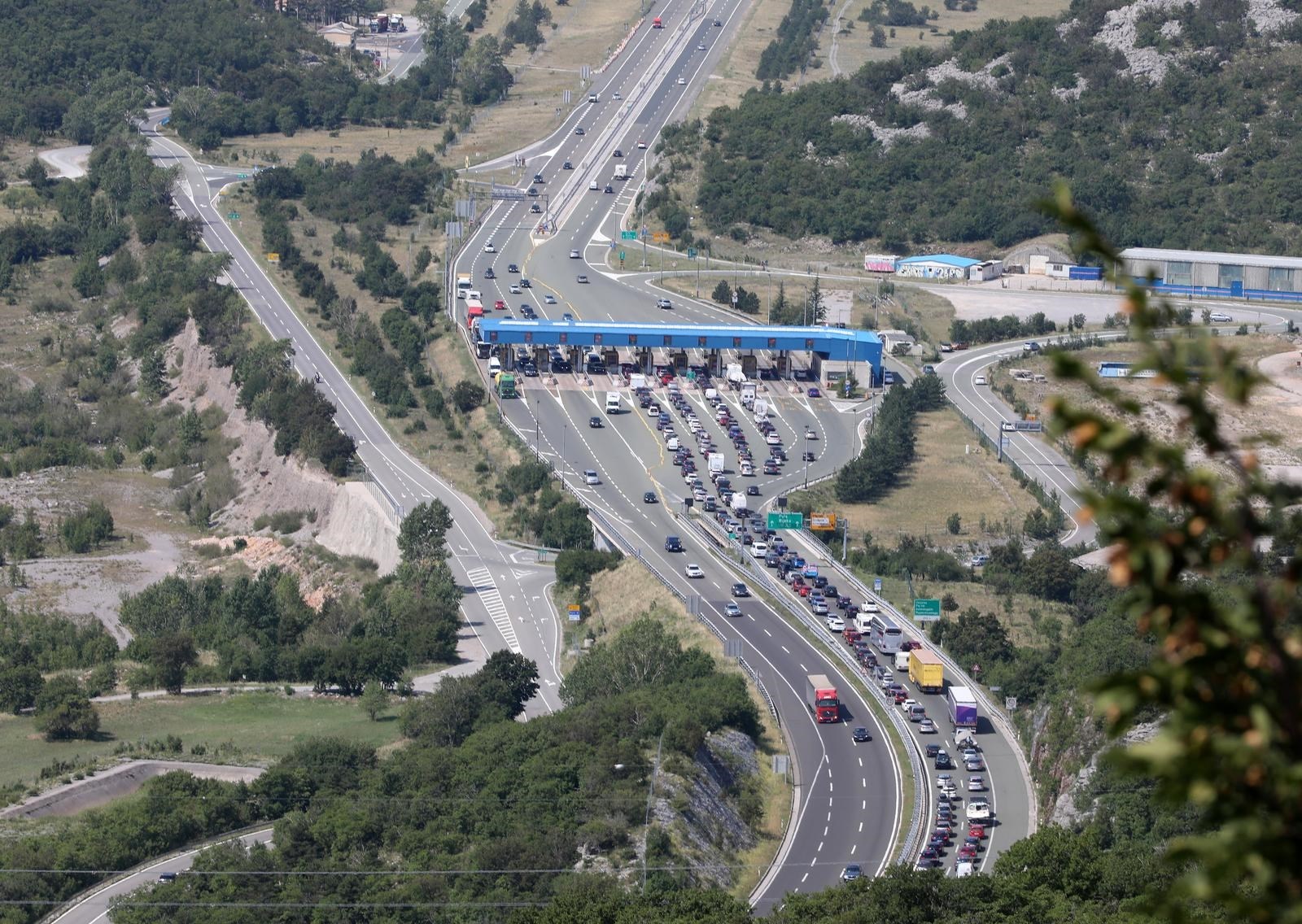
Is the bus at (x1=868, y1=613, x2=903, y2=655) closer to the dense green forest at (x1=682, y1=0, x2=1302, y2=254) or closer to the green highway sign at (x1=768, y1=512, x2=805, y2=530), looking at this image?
the green highway sign at (x1=768, y1=512, x2=805, y2=530)

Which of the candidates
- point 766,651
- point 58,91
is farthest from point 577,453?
point 58,91

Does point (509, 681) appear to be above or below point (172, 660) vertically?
above

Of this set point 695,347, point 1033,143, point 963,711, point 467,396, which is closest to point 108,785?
point 963,711

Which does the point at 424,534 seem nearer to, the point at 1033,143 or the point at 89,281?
the point at 89,281

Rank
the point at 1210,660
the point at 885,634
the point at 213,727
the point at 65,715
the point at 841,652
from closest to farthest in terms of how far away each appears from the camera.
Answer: the point at 1210,660
the point at 65,715
the point at 213,727
the point at 841,652
the point at 885,634

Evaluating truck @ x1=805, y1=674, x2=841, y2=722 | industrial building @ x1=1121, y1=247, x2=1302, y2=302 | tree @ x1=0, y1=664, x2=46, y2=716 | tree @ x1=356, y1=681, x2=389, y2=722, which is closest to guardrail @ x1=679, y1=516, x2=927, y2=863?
truck @ x1=805, y1=674, x2=841, y2=722

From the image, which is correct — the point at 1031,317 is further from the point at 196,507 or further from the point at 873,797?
the point at 873,797
